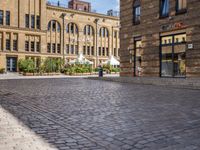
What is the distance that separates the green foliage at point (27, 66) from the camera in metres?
42.5

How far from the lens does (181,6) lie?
21.0 meters

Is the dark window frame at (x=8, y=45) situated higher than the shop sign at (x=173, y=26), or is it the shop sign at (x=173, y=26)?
the dark window frame at (x=8, y=45)

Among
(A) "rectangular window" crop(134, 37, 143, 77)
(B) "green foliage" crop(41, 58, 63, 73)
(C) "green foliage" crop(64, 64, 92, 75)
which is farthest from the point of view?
(B) "green foliage" crop(41, 58, 63, 73)

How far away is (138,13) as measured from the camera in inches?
1002

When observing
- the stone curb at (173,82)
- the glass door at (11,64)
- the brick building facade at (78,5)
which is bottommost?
the stone curb at (173,82)

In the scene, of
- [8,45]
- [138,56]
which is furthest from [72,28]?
[138,56]

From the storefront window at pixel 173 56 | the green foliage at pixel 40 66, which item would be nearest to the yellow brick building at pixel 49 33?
the green foliage at pixel 40 66

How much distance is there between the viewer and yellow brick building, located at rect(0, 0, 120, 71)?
49.7 metres

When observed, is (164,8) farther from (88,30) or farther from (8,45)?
(88,30)

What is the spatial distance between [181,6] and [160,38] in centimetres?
296

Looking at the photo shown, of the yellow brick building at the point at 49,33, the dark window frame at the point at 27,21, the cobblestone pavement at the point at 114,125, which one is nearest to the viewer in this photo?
the cobblestone pavement at the point at 114,125

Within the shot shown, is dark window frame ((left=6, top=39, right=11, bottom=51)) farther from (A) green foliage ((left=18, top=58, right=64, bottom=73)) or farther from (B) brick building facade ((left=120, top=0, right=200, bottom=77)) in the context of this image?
(B) brick building facade ((left=120, top=0, right=200, bottom=77))

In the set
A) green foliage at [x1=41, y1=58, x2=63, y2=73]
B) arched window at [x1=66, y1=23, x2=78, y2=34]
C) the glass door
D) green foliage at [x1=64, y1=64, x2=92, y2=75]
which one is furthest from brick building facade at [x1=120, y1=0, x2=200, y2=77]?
arched window at [x1=66, y1=23, x2=78, y2=34]

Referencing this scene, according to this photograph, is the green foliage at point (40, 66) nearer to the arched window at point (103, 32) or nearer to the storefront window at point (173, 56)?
the arched window at point (103, 32)
